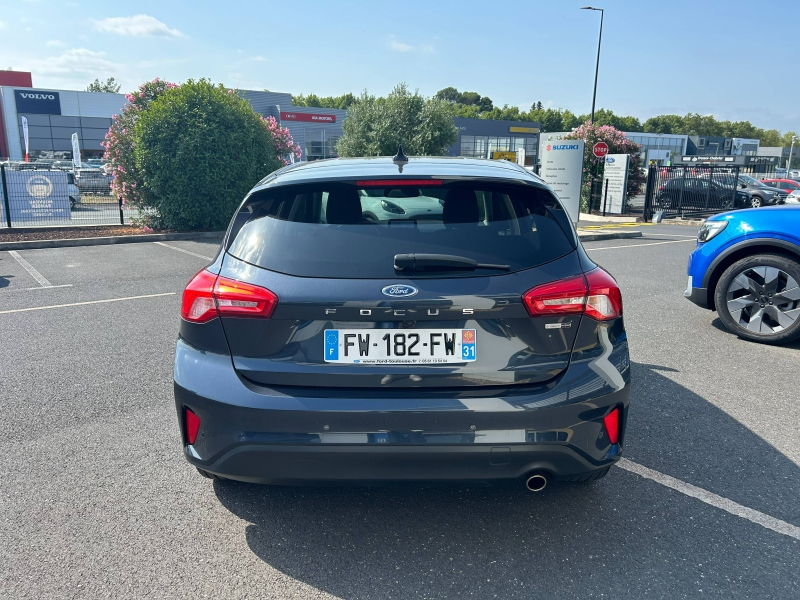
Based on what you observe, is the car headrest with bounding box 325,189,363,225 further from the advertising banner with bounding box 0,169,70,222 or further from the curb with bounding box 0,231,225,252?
the advertising banner with bounding box 0,169,70,222

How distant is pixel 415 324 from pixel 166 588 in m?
1.41

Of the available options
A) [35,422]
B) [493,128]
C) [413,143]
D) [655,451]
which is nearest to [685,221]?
[413,143]

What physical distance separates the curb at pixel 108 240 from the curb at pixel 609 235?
9440 mm

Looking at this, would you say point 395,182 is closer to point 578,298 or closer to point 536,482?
point 578,298

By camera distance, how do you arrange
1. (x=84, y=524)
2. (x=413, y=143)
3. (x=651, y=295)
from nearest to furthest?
(x=84, y=524), (x=651, y=295), (x=413, y=143)

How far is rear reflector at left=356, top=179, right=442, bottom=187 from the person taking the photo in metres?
2.67

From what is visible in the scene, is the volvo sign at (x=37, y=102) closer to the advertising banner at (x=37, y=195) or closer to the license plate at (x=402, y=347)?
the advertising banner at (x=37, y=195)

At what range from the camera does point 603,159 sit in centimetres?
2427

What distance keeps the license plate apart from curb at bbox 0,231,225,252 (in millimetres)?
12897

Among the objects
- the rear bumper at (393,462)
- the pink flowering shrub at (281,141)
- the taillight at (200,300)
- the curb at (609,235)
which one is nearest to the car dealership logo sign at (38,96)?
the pink flowering shrub at (281,141)

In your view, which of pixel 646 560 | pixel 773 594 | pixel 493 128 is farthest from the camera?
pixel 493 128

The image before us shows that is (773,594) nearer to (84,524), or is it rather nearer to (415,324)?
(415,324)

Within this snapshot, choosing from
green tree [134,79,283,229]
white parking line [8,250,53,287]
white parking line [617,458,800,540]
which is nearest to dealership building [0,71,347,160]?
green tree [134,79,283,229]

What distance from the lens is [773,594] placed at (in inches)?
92.5
